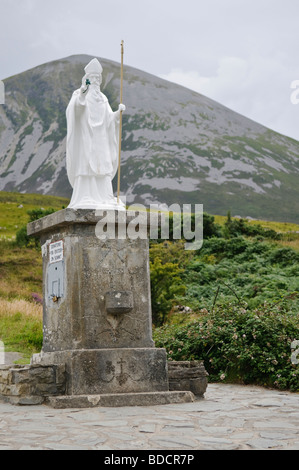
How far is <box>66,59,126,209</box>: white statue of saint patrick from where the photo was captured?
8.16 metres

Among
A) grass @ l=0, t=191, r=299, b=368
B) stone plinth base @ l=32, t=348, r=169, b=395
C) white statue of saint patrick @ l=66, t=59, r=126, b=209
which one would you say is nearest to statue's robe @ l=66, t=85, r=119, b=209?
white statue of saint patrick @ l=66, t=59, r=126, b=209

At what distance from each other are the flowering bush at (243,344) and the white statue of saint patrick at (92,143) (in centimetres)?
329

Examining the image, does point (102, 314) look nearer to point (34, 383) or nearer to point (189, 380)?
point (34, 383)

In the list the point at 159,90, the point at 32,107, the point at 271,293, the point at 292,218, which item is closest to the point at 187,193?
the point at 292,218

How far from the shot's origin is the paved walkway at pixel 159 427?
4.70 meters

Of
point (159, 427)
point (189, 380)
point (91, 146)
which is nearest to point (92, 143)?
point (91, 146)

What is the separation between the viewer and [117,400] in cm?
678

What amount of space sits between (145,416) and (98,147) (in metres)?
3.82

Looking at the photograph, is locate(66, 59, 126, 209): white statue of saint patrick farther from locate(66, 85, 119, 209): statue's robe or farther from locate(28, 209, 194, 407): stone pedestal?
locate(28, 209, 194, 407): stone pedestal

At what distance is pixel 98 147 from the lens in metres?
8.30

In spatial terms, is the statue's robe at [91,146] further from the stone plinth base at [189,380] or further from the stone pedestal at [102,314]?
the stone plinth base at [189,380]

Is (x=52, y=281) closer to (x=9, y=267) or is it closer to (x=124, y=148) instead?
(x=9, y=267)

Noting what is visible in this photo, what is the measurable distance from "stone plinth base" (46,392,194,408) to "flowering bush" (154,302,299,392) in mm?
2436

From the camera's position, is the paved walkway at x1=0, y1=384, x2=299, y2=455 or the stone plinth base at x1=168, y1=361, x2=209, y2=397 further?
the stone plinth base at x1=168, y1=361, x2=209, y2=397
